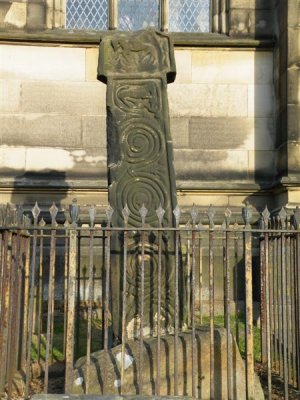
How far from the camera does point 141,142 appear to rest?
574 cm

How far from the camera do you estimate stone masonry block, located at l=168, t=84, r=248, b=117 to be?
30.4 feet

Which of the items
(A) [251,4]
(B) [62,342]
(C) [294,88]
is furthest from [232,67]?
(B) [62,342]

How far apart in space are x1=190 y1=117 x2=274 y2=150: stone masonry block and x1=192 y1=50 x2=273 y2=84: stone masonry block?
0.65 metres

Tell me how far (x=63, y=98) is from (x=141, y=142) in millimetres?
3800

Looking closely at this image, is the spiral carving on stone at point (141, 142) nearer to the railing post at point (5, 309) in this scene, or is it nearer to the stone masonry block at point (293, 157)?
the railing post at point (5, 309)

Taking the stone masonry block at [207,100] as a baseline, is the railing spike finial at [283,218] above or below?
below

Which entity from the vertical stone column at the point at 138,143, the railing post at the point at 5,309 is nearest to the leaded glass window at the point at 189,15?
the vertical stone column at the point at 138,143

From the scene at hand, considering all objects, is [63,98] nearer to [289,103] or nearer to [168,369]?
[289,103]

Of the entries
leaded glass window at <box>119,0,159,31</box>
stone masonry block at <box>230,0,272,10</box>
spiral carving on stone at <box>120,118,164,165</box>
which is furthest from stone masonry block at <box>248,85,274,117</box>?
spiral carving on stone at <box>120,118,164,165</box>

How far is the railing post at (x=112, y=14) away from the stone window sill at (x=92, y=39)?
1.63 feet

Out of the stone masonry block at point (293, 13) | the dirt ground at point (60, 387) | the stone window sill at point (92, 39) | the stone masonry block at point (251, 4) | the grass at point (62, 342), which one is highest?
the stone masonry block at point (251, 4)

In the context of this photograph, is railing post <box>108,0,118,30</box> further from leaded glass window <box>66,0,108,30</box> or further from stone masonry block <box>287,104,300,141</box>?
stone masonry block <box>287,104,300,141</box>

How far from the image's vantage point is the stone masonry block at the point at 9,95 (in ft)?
29.9

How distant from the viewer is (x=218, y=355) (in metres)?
4.77
